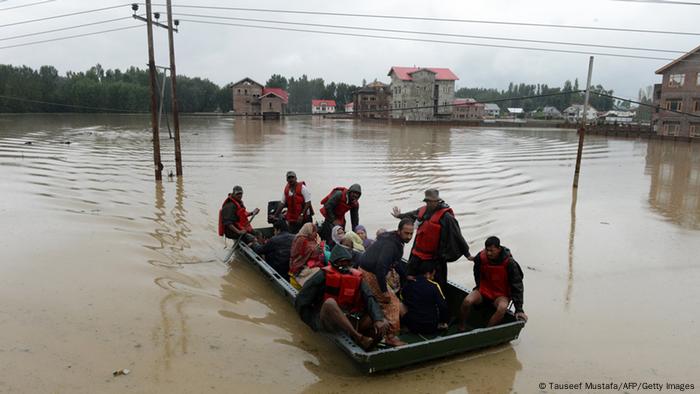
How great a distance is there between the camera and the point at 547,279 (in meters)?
8.77

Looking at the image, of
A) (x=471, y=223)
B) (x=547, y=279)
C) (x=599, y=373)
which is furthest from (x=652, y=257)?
(x=599, y=373)

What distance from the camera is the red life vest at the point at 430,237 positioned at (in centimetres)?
608

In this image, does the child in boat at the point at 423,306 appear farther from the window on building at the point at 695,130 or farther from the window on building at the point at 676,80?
the window on building at the point at 676,80

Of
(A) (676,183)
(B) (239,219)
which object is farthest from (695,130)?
(B) (239,219)

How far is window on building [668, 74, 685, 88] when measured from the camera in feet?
144

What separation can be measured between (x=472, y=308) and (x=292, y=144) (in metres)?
30.5

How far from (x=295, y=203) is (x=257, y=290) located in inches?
84.6

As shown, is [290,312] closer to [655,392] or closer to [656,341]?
[655,392]

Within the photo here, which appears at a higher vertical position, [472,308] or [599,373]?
[472,308]

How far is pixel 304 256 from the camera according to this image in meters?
6.71

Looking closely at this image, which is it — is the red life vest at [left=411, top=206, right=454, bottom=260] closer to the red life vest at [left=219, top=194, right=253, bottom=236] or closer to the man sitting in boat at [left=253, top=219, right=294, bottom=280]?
the man sitting in boat at [left=253, top=219, right=294, bottom=280]

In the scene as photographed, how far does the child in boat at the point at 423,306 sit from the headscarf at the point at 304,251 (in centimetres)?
145

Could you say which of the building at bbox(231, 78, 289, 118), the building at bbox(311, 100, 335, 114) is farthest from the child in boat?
the building at bbox(311, 100, 335, 114)

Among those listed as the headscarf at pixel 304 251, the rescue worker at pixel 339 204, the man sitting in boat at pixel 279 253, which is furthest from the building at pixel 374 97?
the headscarf at pixel 304 251
